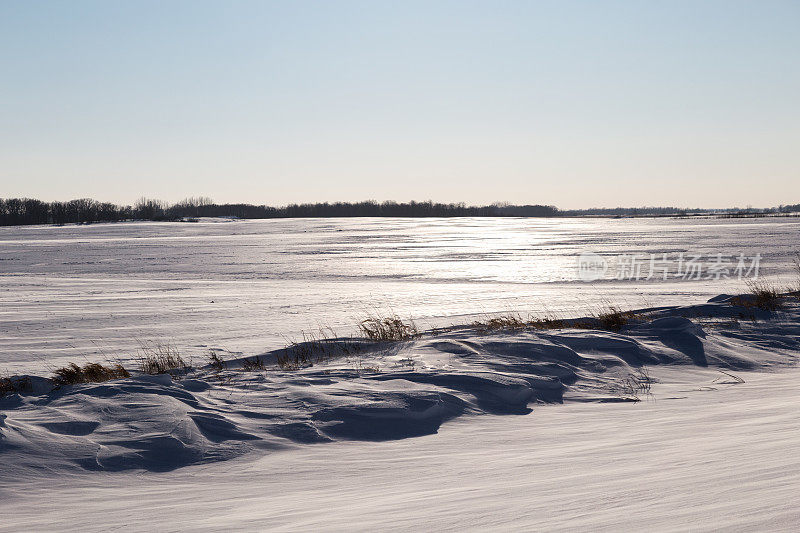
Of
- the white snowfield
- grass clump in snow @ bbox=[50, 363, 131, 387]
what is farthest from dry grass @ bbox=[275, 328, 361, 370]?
grass clump in snow @ bbox=[50, 363, 131, 387]

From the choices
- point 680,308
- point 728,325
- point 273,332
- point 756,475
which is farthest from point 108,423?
point 680,308

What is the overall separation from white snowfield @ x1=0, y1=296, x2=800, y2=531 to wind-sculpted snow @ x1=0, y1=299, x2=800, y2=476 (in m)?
0.03

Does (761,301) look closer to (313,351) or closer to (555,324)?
(555,324)

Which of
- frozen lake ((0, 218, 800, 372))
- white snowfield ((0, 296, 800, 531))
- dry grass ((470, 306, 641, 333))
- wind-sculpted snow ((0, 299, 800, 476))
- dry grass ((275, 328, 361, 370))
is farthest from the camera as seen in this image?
frozen lake ((0, 218, 800, 372))

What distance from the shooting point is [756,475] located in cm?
330

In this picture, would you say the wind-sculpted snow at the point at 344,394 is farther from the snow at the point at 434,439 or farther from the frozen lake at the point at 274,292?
the frozen lake at the point at 274,292

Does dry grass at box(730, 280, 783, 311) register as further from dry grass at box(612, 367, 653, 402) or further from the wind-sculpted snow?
dry grass at box(612, 367, 653, 402)

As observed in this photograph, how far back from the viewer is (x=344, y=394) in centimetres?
664

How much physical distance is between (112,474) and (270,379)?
9.44ft

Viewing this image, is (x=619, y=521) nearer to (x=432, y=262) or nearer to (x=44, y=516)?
(x=44, y=516)

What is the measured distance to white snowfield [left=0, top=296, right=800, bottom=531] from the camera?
324 cm

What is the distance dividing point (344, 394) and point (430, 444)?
5.03 feet

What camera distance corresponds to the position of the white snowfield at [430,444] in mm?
3236

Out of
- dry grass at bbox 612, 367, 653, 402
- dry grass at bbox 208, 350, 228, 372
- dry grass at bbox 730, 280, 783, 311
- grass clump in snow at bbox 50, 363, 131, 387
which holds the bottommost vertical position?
dry grass at bbox 208, 350, 228, 372
